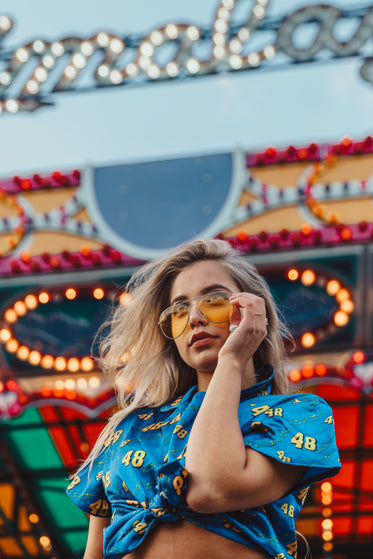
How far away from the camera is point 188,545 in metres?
1.40

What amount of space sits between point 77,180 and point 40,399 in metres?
Result: 2.63

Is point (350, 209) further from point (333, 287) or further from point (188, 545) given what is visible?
point (188, 545)

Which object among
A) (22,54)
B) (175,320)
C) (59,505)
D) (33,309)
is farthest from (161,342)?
(59,505)

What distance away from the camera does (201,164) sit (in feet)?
26.7

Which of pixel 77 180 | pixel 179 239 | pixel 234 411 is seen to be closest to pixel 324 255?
pixel 179 239

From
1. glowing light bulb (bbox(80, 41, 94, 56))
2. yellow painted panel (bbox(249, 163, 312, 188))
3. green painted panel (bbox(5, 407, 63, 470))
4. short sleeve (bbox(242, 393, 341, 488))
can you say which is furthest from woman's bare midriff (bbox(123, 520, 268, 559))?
glowing light bulb (bbox(80, 41, 94, 56))

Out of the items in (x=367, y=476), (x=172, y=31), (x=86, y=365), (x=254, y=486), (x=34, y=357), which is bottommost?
(x=367, y=476)

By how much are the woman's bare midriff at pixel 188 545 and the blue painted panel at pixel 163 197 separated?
6.50m

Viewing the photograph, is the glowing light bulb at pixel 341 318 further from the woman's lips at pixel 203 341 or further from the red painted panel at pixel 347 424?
the woman's lips at pixel 203 341

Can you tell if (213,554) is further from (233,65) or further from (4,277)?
(233,65)

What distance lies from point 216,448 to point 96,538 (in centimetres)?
56

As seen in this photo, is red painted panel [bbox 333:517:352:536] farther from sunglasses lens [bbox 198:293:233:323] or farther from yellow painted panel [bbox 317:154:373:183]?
sunglasses lens [bbox 198:293:233:323]

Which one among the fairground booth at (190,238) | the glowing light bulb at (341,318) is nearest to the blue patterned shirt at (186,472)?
the fairground booth at (190,238)

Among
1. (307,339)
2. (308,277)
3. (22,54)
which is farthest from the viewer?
(22,54)
